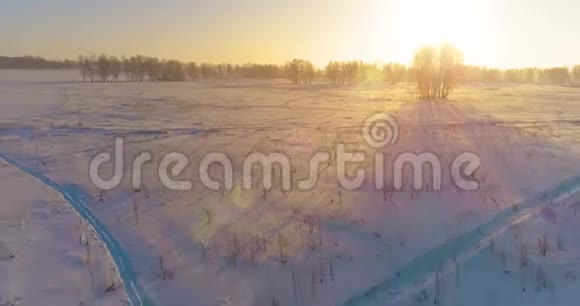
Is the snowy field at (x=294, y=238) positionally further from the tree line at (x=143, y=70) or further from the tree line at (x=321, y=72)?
the tree line at (x=143, y=70)

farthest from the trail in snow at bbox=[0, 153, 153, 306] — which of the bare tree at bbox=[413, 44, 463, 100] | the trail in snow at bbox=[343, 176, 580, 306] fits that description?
the bare tree at bbox=[413, 44, 463, 100]

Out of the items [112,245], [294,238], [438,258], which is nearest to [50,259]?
[112,245]

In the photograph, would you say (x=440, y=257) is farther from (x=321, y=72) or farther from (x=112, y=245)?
(x=321, y=72)

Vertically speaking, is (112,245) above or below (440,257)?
above

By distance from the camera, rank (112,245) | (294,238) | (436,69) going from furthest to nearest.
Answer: (436,69)
(294,238)
(112,245)

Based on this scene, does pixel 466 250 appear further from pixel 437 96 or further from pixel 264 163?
pixel 437 96

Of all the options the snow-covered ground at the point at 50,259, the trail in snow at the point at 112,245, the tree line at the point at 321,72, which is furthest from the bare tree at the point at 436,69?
the snow-covered ground at the point at 50,259

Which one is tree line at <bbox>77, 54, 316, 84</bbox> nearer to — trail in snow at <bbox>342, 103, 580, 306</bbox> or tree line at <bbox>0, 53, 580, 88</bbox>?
tree line at <bbox>0, 53, 580, 88</bbox>

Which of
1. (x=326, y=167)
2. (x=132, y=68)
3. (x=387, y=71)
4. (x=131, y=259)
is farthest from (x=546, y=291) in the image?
(x=387, y=71)
